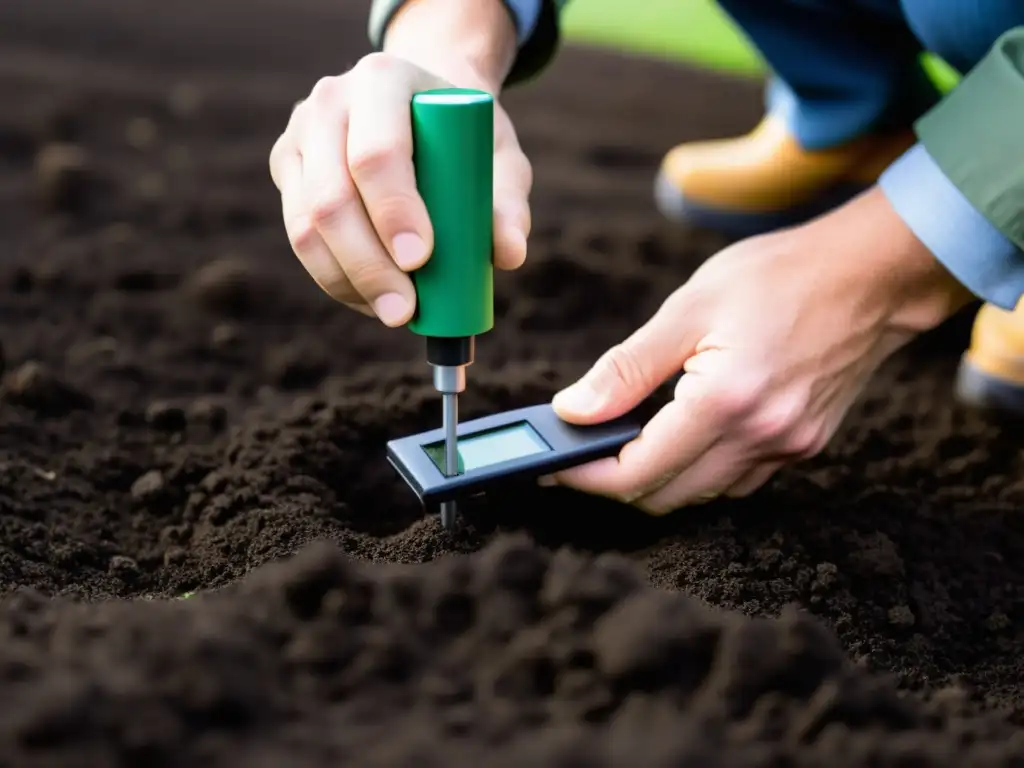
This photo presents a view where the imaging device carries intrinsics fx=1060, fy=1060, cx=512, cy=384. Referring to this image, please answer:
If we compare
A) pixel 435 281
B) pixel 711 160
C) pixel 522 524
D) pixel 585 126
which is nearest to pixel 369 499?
pixel 522 524

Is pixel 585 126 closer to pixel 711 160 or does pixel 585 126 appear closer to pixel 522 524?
pixel 711 160

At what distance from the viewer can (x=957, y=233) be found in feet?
3.40

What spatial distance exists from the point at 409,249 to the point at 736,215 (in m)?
1.18

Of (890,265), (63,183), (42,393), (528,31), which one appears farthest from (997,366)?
(63,183)

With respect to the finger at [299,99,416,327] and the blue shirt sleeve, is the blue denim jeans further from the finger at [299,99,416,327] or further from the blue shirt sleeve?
the finger at [299,99,416,327]

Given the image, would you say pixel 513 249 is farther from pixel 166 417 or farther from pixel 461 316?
pixel 166 417

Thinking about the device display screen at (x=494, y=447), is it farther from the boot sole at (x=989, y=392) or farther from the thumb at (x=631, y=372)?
the boot sole at (x=989, y=392)

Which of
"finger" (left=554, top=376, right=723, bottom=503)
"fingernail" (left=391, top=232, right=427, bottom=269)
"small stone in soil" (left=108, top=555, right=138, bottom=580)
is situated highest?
"fingernail" (left=391, top=232, right=427, bottom=269)

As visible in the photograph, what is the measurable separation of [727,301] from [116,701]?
67 centimetres

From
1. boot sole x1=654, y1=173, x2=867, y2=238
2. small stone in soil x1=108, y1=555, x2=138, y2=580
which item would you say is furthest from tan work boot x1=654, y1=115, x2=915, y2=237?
small stone in soil x1=108, y1=555, x2=138, y2=580

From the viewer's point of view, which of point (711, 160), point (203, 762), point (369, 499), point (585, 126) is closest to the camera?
point (203, 762)

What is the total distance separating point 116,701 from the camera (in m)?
0.58

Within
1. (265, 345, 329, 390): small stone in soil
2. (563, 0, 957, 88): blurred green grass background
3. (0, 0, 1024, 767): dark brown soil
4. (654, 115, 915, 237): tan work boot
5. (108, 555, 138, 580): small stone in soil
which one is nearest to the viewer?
(0, 0, 1024, 767): dark brown soil

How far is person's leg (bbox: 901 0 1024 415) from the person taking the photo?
1.21 m
